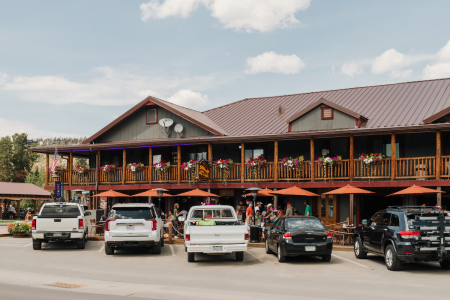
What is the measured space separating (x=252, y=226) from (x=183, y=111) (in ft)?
37.9

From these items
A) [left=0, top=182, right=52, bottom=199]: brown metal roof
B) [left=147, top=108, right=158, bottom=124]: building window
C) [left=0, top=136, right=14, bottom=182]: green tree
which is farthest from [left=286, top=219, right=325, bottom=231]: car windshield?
[left=0, top=136, right=14, bottom=182]: green tree

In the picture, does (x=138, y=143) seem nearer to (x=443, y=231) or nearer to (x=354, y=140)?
(x=354, y=140)

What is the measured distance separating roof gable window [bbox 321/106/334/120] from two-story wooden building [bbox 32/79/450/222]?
56mm

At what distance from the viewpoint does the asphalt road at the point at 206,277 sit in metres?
9.45

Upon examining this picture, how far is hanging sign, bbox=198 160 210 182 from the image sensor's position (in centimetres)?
2545

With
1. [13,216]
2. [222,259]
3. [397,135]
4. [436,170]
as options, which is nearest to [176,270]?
[222,259]

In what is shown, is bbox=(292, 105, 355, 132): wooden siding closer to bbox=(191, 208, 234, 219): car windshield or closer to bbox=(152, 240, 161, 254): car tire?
bbox=(191, 208, 234, 219): car windshield

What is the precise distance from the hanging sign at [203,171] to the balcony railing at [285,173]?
0.34m

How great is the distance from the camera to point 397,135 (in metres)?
24.2

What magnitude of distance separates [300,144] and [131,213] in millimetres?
13140

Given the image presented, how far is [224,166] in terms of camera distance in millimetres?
26141

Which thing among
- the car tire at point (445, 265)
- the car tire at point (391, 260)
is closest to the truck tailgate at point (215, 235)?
the car tire at point (391, 260)

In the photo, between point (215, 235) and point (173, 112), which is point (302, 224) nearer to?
point (215, 235)

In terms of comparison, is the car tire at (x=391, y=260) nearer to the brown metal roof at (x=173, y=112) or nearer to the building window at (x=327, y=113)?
the building window at (x=327, y=113)
